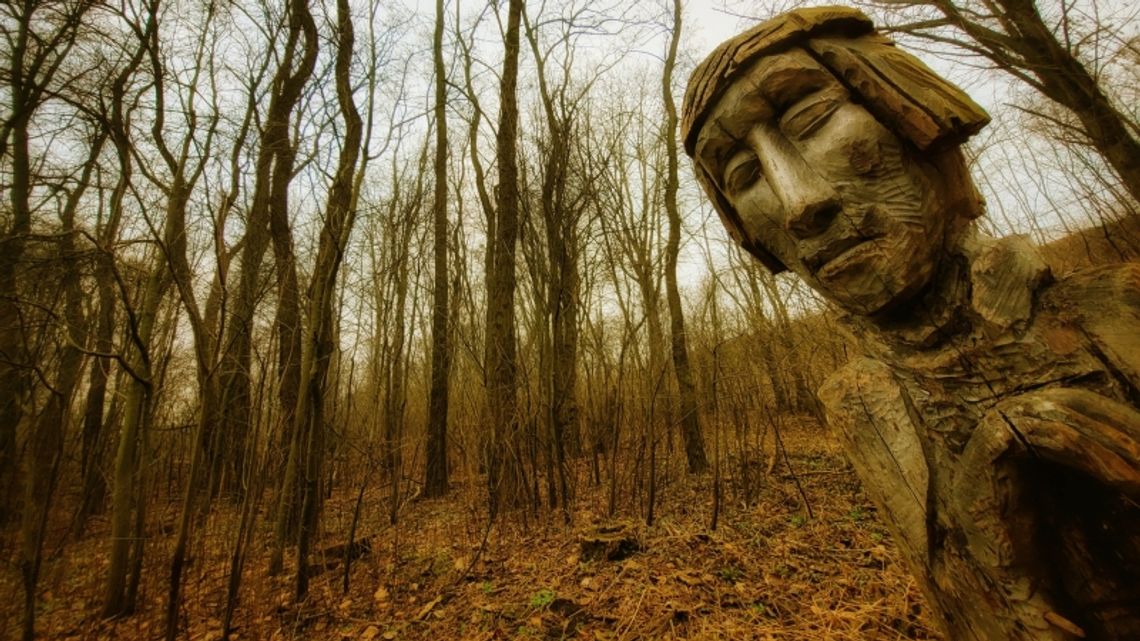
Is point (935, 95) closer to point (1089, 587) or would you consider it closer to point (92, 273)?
point (1089, 587)

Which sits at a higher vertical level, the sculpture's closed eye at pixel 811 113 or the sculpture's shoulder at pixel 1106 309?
the sculpture's closed eye at pixel 811 113

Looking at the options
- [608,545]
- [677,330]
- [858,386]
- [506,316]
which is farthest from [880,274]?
[677,330]

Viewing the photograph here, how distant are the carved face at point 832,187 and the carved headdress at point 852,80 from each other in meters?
0.04

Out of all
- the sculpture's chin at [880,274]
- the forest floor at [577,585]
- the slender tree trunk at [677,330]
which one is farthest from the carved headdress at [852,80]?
the slender tree trunk at [677,330]

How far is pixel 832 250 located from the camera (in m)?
1.42

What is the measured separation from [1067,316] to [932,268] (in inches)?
12.6

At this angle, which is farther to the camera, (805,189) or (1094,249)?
(1094,249)

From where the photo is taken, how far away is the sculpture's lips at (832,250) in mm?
1386

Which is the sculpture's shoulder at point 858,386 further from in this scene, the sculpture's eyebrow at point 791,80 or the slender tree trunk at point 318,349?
the slender tree trunk at point 318,349

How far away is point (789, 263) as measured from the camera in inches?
65.0

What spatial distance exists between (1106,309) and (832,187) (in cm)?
72

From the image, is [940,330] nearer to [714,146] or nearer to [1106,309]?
[1106,309]

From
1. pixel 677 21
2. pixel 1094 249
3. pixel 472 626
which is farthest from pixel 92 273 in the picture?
pixel 1094 249

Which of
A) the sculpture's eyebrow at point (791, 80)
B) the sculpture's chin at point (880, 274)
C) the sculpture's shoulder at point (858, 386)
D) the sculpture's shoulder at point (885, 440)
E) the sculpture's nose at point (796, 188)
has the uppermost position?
the sculpture's eyebrow at point (791, 80)
